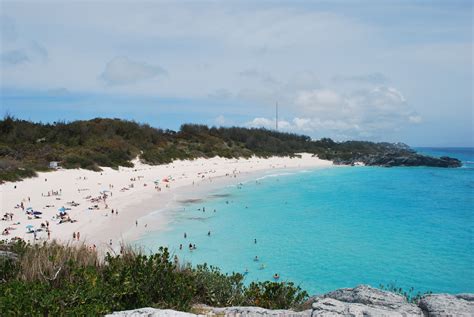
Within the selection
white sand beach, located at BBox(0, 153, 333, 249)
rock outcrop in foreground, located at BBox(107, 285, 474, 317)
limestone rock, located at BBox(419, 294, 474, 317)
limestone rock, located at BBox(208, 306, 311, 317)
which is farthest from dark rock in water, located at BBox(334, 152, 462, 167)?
limestone rock, located at BBox(208, 306, 311, 317)

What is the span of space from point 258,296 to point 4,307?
4.59m

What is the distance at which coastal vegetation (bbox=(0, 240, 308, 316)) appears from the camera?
5.30 m

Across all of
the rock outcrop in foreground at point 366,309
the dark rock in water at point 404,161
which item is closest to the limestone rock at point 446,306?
the rock outcrop in foreground at point 366,309

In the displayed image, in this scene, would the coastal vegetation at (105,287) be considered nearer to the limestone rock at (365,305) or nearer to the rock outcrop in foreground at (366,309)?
the rock outcrop in foreground at (366,309)

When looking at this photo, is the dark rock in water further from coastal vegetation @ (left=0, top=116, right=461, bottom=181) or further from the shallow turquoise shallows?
the shallow turquoise shallows

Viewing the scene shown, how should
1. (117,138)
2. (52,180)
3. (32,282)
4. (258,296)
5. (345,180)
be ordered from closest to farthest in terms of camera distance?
(32,282), (258,296), (52,180), (117,138), (345,180)

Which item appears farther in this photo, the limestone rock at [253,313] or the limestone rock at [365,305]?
the limestone rock at [253,313]

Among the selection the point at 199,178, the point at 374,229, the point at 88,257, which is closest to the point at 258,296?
the point at 88,257

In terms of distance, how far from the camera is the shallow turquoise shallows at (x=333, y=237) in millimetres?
16703

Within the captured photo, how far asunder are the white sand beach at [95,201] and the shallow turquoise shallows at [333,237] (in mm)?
2487

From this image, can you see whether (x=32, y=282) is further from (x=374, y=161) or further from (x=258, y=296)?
(x=374, y=161)

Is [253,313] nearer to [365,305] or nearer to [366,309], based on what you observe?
[366,309]

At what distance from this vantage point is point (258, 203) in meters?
33.6

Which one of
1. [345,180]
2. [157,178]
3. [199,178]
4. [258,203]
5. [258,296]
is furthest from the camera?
[345,180]
